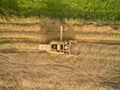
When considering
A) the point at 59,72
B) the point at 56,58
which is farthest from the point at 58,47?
the point at 59,72

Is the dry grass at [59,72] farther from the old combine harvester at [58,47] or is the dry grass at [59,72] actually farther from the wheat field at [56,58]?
the old combine harvester at [58,47]

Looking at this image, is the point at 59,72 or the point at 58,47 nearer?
the point at 59,72

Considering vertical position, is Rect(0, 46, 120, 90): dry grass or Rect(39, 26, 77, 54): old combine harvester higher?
Rect(39, 26, 77, 54): old combine harvester

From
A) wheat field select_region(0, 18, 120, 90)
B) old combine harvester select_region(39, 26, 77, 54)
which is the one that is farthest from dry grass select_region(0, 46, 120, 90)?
old combine harvester select_region(39, 26, 77, 54)

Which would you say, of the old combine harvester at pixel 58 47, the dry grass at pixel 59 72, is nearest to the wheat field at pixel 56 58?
the dry grass at pixel 59 72

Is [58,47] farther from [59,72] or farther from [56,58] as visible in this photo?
[59,72]

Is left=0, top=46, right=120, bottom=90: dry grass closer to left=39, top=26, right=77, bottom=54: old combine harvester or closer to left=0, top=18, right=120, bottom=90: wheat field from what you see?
left=0, top=18, right=120, bottom=90: wheat field

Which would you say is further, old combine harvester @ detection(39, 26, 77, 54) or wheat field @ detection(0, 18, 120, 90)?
old combine harvester @ detection(39, 26, 77, 54)

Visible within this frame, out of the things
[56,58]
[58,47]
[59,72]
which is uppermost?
→ [58,47]
